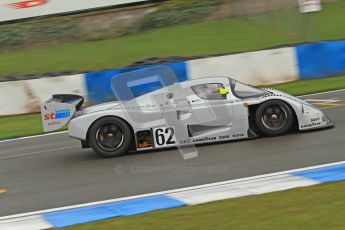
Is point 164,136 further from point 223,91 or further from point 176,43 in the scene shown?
point 176,43

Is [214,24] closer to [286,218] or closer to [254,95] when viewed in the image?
[254,95]

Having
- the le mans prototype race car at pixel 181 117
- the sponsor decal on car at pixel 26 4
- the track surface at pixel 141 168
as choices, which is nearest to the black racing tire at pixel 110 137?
the le mans prototype race car at pixel 181 117

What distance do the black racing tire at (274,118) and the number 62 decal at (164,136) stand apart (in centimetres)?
139

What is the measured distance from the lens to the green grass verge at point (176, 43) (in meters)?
22.0

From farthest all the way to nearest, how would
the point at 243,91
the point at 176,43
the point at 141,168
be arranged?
1. the point at 176,43
2. the point at 243,91
3. the point at 141,168

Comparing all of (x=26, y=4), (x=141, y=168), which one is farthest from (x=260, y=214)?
(x=26, y=4)

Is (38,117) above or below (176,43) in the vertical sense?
below

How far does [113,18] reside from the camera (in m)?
24.4

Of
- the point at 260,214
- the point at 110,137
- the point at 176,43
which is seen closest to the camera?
the point at 260,214

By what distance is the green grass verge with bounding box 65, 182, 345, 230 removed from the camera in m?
5.46

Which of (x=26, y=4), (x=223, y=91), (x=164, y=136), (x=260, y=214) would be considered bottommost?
(x=260, y=214)

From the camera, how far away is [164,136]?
9844 mm

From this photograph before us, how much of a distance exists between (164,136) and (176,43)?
15.1 meters

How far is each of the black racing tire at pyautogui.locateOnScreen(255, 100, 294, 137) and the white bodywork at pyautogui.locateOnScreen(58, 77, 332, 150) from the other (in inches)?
3.5
